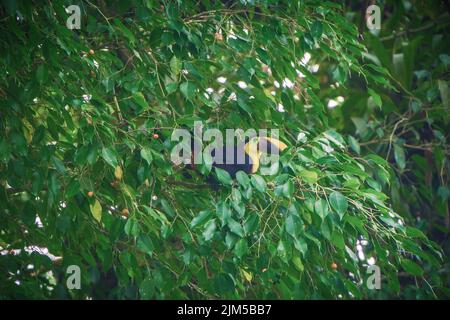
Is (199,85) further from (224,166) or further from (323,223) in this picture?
(323,223)

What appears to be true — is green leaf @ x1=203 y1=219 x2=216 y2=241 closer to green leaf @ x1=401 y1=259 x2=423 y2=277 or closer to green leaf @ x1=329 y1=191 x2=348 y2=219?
green leaf @ x1=329 y1=191 x2=348 y2=219

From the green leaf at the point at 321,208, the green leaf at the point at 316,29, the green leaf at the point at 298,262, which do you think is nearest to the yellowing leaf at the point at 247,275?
the green leaf at the point at 298,262

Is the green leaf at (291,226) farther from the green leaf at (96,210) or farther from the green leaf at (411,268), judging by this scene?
the green leaf at (96,210)

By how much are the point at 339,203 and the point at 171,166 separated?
663 mm

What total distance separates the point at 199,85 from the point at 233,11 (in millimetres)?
316

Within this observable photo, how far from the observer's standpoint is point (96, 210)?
8.64 feet

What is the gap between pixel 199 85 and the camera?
2865mm

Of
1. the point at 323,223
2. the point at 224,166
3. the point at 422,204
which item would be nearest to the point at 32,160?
the point at 224,166

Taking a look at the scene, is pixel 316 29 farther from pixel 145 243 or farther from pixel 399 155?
pixel 399 155

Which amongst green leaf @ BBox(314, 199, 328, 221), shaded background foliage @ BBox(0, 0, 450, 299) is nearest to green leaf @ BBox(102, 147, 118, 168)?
shaded background foliage @ BBox(0, 0, 450, 299)

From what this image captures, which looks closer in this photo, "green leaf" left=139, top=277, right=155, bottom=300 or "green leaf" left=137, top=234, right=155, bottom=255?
"green leaf" left=137, top=234, right=155, bottom=255

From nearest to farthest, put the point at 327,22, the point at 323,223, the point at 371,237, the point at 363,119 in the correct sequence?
the point at 323,223, the point at 371,237, the point at 327,22, the point at 363,119

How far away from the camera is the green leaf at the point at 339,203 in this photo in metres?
2.26

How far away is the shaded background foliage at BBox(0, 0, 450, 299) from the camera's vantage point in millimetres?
2451
